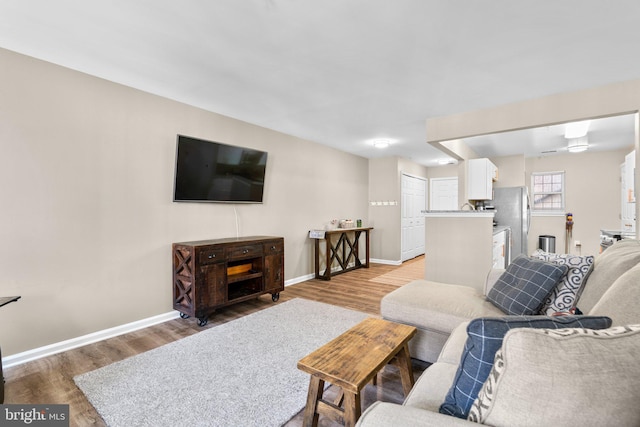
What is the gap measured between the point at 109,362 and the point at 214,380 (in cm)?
96

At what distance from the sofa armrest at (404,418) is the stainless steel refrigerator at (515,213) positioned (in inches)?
224

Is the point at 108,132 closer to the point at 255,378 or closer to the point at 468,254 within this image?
the point at 255,378

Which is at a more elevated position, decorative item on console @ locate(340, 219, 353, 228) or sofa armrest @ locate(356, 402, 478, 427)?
decorative item on console @ locate(340, 219, 353, 228)

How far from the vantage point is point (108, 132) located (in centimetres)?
279

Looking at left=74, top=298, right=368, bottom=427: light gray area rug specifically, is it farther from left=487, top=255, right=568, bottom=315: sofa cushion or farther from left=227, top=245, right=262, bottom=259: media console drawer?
left=487, top=255, right=568, bottom=315: sofa cushion

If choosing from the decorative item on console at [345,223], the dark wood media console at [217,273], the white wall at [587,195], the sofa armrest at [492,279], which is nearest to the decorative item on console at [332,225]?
the decorative item on console at [345,223]

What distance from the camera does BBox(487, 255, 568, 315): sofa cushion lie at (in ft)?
5.90

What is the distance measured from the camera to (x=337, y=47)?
7.24 feet

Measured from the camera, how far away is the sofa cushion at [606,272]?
154 centimetres

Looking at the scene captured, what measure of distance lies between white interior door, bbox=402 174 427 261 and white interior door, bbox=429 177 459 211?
26cm

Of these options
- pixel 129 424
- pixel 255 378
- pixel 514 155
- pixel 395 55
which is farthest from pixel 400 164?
pixel 129 424

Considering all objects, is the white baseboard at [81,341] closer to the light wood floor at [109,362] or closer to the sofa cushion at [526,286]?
the light wood floor at [109,362]

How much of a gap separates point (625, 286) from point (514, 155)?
19.0 ft

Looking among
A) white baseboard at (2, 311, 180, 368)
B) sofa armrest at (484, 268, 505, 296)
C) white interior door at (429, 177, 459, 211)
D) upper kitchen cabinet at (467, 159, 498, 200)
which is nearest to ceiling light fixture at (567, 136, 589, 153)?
→ upper kitchen cabinet at (467, 159, 498, 200)
